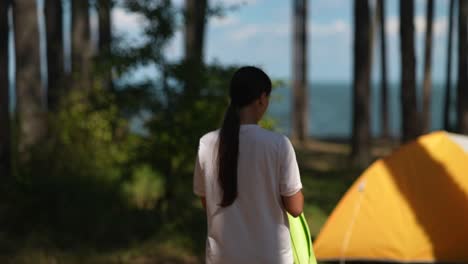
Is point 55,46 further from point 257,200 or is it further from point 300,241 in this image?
point 257,200

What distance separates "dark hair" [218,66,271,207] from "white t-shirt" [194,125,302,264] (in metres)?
0.03

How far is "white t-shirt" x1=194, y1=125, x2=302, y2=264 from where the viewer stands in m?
3.75

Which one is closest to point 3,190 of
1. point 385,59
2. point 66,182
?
point 66,182

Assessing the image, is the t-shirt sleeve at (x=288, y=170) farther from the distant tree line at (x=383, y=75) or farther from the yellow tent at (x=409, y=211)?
the distant tree line at (x=383, y=75)

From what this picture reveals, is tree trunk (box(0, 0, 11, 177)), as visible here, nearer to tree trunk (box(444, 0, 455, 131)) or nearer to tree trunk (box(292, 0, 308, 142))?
tree trunk (box(444, 0, 455, 131))

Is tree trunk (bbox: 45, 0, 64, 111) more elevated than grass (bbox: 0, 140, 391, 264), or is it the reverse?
tree trunk (bbox: 45, 0, 64, 111)

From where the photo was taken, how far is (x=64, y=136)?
11977 millimetres

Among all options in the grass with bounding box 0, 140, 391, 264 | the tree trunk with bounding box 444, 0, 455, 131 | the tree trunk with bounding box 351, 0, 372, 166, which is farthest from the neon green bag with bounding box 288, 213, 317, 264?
the tree trunk with bounding box 444, 0, 455, 131

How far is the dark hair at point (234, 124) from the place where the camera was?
12.3ft

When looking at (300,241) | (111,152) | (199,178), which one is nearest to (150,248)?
(111,152)

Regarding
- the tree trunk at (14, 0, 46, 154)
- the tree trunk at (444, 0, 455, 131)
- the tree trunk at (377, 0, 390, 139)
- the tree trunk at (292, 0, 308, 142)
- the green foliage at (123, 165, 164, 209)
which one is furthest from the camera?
the tree trunk at (377, 0, 390, 139)

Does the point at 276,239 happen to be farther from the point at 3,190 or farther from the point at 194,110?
the point at 3,190

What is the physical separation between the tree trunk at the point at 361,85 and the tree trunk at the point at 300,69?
19.0 feet

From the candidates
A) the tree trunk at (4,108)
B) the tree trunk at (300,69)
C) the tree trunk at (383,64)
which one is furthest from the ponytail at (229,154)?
the tree trunk at (383,64)
